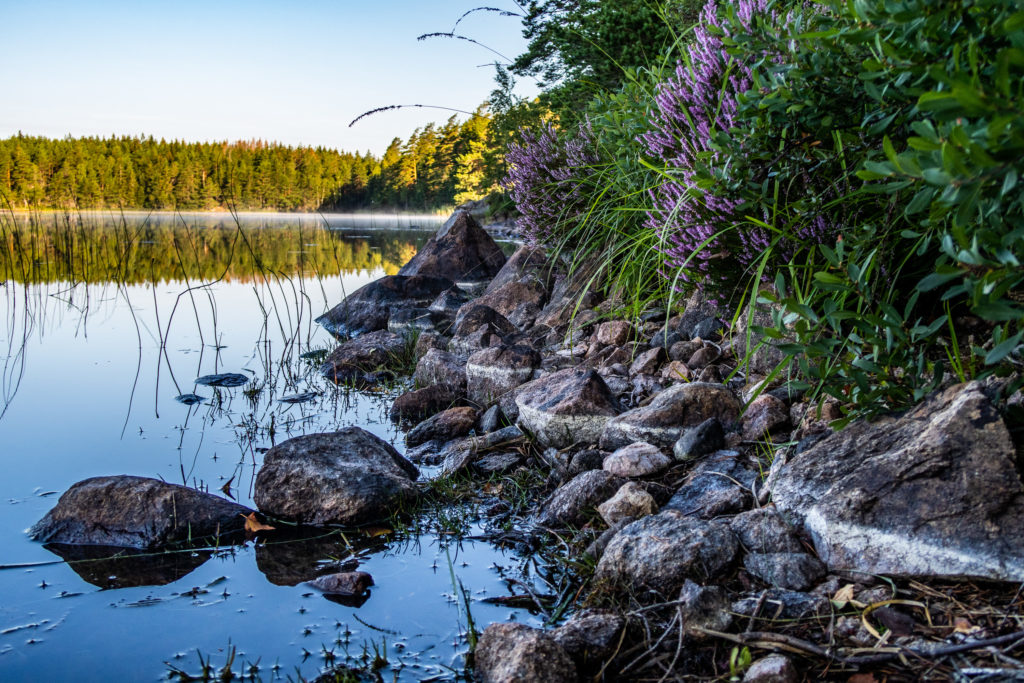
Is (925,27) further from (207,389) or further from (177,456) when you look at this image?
(207,389)

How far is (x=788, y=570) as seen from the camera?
206 cm

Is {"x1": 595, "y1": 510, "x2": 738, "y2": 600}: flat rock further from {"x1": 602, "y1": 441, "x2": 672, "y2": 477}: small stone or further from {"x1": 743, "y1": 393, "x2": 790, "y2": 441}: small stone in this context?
{"x1": 743, "y1": 393, "x2": 790, "y2": 441}: small stone

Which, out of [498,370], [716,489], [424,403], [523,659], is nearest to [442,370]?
[424,403]

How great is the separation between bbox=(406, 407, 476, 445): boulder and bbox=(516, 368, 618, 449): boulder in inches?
22.1

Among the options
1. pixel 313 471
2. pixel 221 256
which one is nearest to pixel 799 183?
pixel 313 471

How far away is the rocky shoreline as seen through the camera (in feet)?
6.05

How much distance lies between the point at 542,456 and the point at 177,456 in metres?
2.06

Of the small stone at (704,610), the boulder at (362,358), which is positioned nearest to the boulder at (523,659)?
the small stone at (704,610)

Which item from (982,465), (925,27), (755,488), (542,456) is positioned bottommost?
(542,456)

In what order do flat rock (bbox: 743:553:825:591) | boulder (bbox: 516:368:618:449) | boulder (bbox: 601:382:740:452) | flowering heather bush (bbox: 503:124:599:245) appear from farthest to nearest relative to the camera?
1. flowering heather bush (bbox: 503:124:599:245)
2. boulder (bbox: 516:368:618:449)
3. boulder (bbox: 601:382:740:452)
4. flat rock (bbox: 743:553:825:591)

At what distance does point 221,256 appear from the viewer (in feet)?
49.6

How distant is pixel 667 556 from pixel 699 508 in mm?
440

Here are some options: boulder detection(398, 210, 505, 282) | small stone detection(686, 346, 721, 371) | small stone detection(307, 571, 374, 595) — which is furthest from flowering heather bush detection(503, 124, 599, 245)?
boulder detection(398, 210, 505, 282)

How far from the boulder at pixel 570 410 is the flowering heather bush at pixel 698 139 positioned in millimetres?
769
